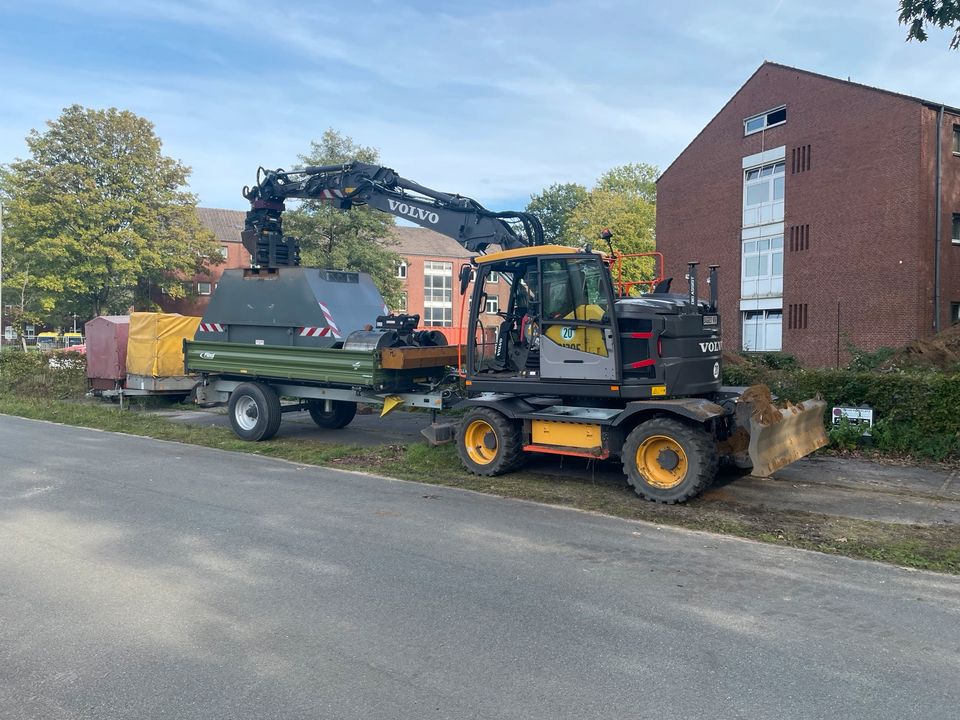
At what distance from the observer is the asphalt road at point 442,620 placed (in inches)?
147

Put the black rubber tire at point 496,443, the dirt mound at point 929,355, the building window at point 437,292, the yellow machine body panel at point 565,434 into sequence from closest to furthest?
the yellow machine body panel at point 565,434 → the black rubber tire at point 496,443 → the dirt mound at point 929,355 → the building window at point 437,292

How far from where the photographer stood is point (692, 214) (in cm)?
3212

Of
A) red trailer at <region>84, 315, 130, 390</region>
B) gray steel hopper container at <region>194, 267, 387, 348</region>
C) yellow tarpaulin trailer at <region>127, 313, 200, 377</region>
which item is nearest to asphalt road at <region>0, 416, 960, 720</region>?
gray steel hopper container at <region>194, 267, 387, 348</region>

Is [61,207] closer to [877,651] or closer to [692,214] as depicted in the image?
[692,214]

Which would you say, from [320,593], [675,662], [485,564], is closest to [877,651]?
[675,662]

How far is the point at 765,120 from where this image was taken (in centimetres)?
2872

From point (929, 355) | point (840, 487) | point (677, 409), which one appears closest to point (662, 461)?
point (677, 409)

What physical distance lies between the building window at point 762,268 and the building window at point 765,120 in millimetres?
4192

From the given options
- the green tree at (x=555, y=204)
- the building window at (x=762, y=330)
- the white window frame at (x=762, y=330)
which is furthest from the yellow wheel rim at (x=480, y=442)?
the green tree at (x=555, y=204)

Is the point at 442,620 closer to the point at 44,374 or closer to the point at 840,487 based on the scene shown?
the point at 840,487

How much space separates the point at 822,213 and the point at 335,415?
20215 millimetres

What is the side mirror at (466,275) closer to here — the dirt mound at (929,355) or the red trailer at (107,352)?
the dirt mound at (929,355)

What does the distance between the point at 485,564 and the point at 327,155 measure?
A: 40432mm

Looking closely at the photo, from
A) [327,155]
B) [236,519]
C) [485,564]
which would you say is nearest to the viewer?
[485,564]
